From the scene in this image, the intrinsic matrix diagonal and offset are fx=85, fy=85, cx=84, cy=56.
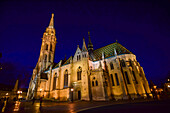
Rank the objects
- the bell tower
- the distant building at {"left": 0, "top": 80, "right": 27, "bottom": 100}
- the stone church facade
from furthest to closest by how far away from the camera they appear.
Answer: the bell tower, the distant building at {"left": 0, "top": 80, "right": 27, "bottom": 100}, the stone church facade

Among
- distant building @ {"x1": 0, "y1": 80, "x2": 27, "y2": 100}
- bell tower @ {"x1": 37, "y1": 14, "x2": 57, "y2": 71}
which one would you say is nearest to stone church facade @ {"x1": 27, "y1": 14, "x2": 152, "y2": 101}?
bell tower @ {"x1": 37, "y1": 14, "x2": 57, "y2": 71}

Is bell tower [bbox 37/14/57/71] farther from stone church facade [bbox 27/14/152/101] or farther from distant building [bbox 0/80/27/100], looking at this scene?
distant building [bbox 0/80/27/100]

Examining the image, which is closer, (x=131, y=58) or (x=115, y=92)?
(x=115, y=92)

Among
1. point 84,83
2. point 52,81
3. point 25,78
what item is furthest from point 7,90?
point 84,83

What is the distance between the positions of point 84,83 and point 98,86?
14.2ft

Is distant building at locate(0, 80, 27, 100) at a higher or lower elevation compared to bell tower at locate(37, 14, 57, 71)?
lower

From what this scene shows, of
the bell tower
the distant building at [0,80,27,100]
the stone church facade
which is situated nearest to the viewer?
the stone church facade

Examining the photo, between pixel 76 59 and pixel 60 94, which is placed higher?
pixel 76 59

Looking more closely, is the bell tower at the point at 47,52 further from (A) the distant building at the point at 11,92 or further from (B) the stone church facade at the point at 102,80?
(A) the distant building at the point at 11,92

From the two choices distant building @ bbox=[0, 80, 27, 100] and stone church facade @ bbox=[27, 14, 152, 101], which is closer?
stone church facade @ bbox=[27, 14, 152, 101]

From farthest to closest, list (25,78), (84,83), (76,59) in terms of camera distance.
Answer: (25,78) < (76,59) < (84,83)

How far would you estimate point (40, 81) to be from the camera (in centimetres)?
3406

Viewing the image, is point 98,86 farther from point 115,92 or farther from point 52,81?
point 52,81

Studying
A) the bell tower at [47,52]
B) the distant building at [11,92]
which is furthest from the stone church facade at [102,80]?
the distant building at [11,92]
